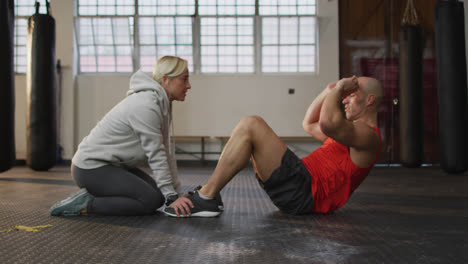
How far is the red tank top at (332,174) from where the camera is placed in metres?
2.15

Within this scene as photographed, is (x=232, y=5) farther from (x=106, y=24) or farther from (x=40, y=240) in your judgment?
(x=40, y=240)

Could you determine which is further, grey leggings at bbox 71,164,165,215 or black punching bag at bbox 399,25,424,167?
black punching bag at bbox 399,25,424,167

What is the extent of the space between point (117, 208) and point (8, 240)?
1.99ft

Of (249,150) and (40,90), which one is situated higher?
(40,90)

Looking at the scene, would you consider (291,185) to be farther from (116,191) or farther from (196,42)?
(196,42)

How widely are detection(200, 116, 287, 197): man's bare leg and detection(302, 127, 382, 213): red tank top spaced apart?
8.6 inches

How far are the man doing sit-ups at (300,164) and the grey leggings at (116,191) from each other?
15 centimetres

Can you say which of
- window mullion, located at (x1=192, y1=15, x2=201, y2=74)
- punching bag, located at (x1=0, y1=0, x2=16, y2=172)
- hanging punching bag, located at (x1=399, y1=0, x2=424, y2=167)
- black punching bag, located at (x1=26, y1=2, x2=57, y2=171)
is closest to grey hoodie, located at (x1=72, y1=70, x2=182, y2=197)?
punching bag, located at (x1=0, y1=0, x2=16, y2=172)

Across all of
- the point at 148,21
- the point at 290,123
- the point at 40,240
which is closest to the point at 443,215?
the point at 40,240

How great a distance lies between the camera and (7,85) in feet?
12.9

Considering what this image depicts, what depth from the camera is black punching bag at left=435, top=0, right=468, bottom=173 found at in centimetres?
422

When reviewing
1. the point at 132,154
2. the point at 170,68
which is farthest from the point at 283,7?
the point at 132,154

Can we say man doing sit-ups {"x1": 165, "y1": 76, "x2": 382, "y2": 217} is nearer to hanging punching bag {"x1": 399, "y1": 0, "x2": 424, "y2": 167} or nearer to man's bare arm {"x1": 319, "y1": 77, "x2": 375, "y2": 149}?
man's bare arm {"x1": 319, "y1": 77, "x2": 375, "y2": 149}

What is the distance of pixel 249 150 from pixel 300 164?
0.29 metres
